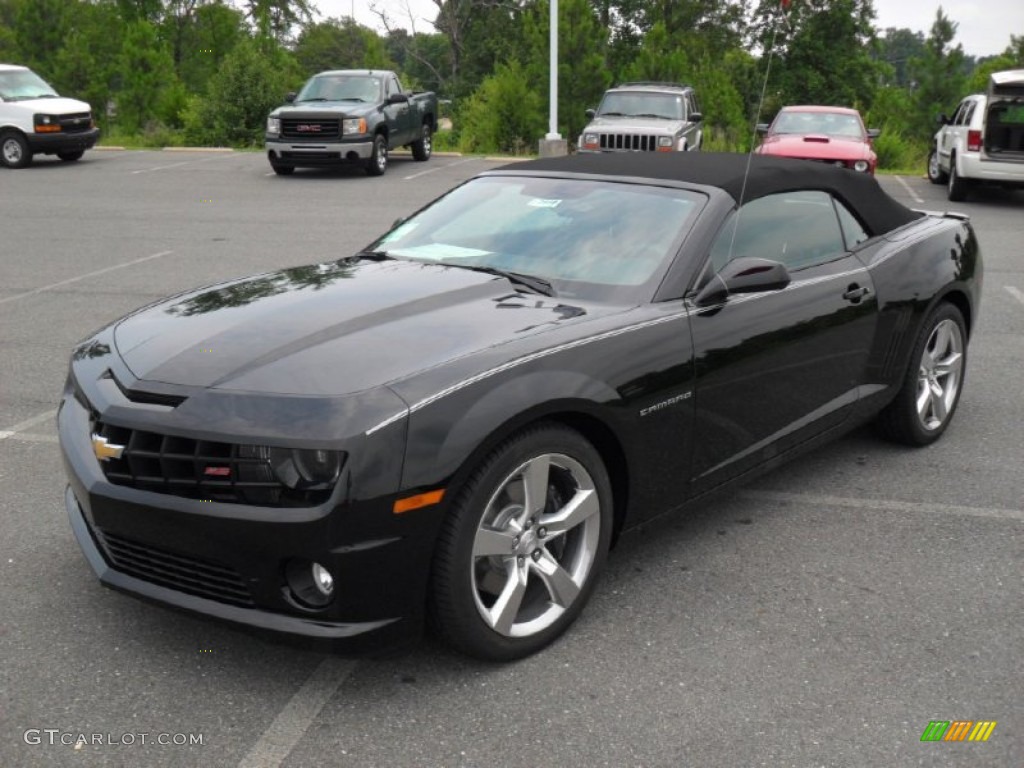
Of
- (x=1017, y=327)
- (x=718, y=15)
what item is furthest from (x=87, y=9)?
(x=1017, y=327)

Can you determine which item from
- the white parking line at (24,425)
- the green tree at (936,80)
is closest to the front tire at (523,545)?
the white parking line at (24,425)

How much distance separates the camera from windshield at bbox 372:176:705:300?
4137 millimetres

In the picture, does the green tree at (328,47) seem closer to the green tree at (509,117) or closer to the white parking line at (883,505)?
the green tree at (509,117)

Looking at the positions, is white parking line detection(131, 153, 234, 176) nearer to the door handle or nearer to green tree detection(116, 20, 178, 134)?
green tree detection(116, 20, 178, 134)

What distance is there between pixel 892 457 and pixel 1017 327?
3.56 meters

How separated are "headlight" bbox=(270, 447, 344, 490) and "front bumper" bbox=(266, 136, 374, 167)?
1760 centimetres

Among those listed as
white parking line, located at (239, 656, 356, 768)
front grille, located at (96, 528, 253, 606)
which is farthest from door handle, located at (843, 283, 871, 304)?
front grille, located at (96, 528, 253, 606)

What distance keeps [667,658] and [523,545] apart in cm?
58

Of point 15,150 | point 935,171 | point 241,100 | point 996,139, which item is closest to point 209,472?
point 996,139

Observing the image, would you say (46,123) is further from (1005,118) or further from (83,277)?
(1005,118)

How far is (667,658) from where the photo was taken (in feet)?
11.4

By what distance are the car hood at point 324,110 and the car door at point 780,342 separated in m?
16.1

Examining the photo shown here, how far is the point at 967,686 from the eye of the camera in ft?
10.9

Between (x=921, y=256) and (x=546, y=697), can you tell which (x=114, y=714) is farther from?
(x=921, y=256)
